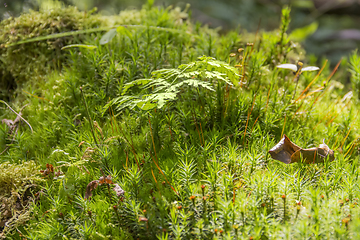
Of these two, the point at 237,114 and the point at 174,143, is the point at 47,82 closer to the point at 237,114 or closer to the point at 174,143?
the point at 174,143

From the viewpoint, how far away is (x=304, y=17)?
27.7 ft

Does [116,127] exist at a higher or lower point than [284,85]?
lower

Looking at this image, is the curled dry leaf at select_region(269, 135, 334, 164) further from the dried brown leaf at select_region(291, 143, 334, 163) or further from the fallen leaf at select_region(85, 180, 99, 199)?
the fallen leaf at select_region(85, 180, 99, 199)

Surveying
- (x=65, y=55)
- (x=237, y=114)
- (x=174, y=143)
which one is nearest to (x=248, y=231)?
(x=174, y=143)

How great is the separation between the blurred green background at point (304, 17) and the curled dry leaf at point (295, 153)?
5571 mm

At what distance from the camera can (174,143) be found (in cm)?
247

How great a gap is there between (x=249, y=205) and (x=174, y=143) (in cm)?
96

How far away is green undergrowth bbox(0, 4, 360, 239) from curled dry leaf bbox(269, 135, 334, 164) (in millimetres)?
88

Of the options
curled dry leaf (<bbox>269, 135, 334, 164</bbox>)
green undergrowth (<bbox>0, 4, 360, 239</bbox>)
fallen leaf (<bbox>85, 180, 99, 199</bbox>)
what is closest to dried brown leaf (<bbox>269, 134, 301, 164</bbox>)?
curled dry leaf (<bbox>269, 135, 334, 164</bbox>)

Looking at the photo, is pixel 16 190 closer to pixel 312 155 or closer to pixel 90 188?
pixel 90 188

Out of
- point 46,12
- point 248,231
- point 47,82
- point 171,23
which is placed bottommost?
point 248,231

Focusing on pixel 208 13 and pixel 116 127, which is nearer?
pixel 116 127

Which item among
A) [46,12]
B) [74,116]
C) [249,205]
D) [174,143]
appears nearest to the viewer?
[249,205]

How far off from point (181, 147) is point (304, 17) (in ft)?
27.4
